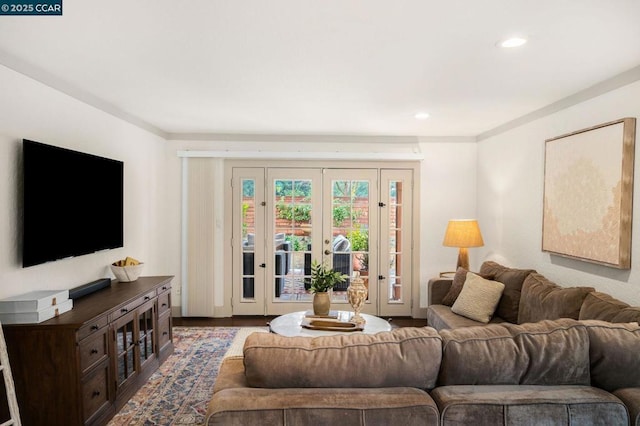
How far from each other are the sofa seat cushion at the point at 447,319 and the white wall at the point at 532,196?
0.79 m

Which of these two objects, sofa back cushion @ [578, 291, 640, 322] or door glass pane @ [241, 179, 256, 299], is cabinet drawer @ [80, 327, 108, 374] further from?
sofa back cushion @ [578, 291, 640, 322]

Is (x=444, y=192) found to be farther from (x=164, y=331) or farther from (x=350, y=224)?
(x=164, y=331)

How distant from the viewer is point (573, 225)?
11.2ft

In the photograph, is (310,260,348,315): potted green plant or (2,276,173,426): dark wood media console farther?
(310,260,348,315): potted green plant

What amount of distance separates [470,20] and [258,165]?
147 inches

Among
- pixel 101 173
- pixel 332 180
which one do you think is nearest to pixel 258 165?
pixel 332 180

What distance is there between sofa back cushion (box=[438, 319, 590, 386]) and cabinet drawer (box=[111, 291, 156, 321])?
2391 mm

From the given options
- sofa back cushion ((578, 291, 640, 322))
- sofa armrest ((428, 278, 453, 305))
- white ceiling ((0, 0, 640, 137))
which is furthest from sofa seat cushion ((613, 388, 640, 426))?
sofa armrest ((428, 278, 453, 305))

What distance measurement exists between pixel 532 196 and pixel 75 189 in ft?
13.5

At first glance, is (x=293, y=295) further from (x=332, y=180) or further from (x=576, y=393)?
(x=576, y=393)

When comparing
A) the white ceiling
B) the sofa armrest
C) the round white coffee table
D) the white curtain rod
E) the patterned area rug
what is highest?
the white ceiling

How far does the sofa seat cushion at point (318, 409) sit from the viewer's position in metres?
1.38

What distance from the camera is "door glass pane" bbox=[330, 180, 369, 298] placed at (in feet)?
18.3

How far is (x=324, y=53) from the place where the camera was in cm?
259
